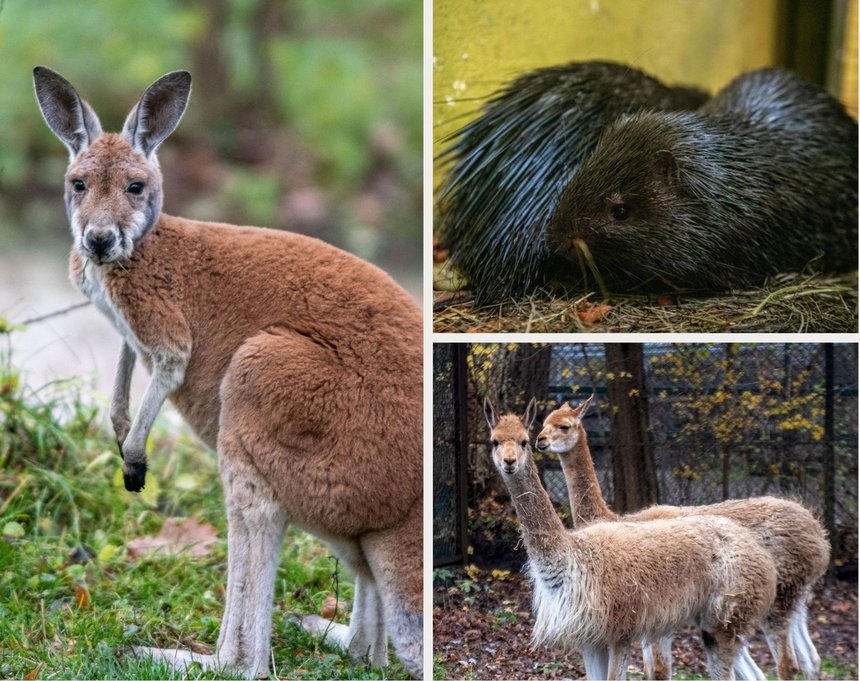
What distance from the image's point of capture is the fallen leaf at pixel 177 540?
4836 mm

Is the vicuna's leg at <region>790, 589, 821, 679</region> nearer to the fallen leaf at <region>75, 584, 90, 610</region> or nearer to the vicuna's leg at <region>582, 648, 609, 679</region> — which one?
the vicuna's leg at <region>582, 648, 609, 679</region>

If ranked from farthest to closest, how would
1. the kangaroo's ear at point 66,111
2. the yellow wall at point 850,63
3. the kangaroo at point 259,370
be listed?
1. the yellow wall at point 850,63
2. the kangaroo's ear at point 66,111
3. the kangaroo at point 259,370

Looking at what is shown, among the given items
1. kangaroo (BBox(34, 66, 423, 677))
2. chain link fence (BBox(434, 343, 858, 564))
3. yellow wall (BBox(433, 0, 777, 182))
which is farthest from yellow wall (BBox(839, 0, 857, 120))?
kangaroo (BBox(34, 66, 423, 677))

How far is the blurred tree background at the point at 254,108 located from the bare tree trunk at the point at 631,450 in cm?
388

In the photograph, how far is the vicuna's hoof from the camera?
421 cm

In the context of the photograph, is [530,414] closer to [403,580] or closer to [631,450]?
[631,450]

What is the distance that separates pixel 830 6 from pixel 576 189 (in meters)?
2.98

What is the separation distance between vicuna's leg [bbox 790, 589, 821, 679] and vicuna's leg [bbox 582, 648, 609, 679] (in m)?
0.75

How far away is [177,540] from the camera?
4.95 meters

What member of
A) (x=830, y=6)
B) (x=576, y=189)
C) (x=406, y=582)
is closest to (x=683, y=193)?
(x=576, y=189)

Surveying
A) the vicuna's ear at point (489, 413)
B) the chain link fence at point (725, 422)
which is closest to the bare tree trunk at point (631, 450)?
the chain link fence at point (725, 422)

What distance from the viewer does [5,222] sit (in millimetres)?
8055

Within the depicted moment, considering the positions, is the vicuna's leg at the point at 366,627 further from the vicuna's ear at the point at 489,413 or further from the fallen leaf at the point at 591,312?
the fallen leaf at the point at 591,312

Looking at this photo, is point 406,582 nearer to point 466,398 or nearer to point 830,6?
point 466,398
